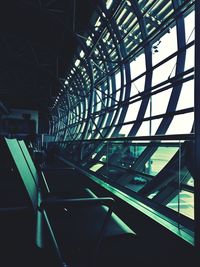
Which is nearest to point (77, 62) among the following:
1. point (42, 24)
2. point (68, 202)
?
point (42, 24)

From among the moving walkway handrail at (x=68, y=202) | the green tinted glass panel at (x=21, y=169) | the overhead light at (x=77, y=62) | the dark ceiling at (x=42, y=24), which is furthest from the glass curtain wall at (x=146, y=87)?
the overhead light at (x=77, y=62)

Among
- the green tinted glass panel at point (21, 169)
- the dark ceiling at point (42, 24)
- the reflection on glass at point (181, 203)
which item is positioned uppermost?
the dark ceiling at point (42, 24)

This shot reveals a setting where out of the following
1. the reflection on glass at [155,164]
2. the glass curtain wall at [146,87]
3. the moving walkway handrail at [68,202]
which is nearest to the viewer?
the moving walkway handrail at [68,202]

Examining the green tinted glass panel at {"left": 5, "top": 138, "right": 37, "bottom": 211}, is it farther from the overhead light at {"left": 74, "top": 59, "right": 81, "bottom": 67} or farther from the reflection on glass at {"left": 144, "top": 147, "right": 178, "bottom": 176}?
the overhead light at {"left": 74, "top": 59, "right": 81, "bottom": 67}

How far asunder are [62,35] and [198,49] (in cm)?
634

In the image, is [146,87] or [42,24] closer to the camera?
[146,87]

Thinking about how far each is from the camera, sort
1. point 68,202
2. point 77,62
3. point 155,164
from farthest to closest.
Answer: point 77,62
point 155,164
point 68,202

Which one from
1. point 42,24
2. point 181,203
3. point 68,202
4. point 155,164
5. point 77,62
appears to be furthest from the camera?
point 77,62

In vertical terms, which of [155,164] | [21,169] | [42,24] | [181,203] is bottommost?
[181,203]

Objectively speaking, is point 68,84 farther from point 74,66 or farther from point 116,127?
point 116,127

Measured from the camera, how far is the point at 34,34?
641 centimetres

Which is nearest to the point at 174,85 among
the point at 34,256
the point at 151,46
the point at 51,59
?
the point at 151,46

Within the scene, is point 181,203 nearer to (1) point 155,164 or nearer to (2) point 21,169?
(2) point 21,169

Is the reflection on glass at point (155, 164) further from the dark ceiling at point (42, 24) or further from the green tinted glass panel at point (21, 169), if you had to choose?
the dark ceiling at point (42, 24)
